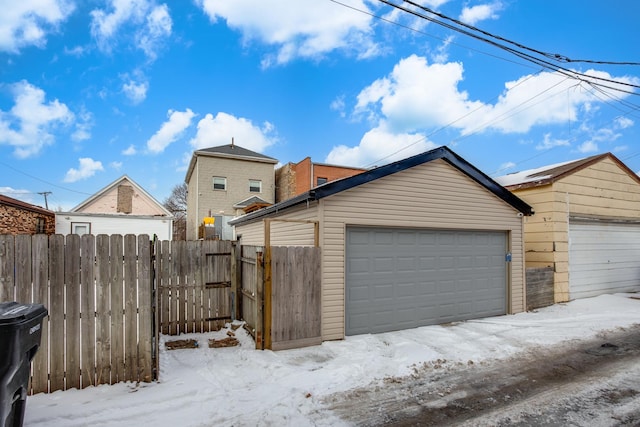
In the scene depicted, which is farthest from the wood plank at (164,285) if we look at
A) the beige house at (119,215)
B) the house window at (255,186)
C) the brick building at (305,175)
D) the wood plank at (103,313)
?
the house window at (255,186)

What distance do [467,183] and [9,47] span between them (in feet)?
52.6

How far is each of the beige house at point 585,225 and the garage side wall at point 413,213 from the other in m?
2.11

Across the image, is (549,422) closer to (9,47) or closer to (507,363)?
(507,363)

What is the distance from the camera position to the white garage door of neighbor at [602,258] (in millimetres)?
10671

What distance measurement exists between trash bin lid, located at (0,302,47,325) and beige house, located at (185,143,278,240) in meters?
18.7

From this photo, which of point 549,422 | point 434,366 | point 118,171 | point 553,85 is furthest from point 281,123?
point 549,422

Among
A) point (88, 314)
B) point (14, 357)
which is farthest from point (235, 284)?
point (14, 357)

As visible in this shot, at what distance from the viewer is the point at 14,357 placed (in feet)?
8.30

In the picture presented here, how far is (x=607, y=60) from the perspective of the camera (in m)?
8.62

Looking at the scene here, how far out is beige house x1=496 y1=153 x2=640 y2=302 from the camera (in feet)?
33.3

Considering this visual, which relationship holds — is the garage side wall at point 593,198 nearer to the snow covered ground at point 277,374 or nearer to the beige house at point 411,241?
the beige house at point 411,241

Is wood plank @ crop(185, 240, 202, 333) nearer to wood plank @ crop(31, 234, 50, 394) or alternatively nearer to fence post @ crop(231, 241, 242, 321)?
fence post @ crop(231, 241, 242, 321)

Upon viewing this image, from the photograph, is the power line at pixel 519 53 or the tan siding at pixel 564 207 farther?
the tan siding at pixel 564 207

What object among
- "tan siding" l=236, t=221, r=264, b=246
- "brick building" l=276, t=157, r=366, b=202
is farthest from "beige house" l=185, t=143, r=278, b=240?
"tan siding" l=236, t=221, r=264, b=246
